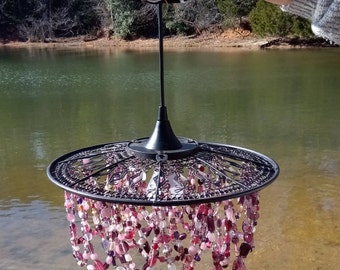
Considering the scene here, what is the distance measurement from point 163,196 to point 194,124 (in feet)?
21.2

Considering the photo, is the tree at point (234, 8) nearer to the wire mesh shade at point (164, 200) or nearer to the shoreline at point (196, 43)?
the shoreline at point (196, 43)

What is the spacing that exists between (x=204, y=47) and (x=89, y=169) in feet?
58.2

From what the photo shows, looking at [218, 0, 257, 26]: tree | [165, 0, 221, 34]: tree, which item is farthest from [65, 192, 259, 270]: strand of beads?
[165, 0, 221, 34]: tree

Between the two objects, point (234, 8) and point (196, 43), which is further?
point (234, 8)

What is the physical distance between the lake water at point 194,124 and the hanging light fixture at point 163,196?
94.1 inches

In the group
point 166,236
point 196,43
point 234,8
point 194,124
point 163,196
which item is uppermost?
point 234,8

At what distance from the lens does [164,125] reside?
138 centimetres

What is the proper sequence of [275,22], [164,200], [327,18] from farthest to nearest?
[275,22], [164,200], [327,18]

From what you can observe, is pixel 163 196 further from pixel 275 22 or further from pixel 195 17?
pixel 195 17

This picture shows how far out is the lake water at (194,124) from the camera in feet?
13.3

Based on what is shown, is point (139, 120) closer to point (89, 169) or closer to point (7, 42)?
point (89, 169)

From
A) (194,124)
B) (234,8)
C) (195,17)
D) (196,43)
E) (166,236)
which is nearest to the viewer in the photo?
(166,236)

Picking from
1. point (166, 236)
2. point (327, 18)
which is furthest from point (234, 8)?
point (327, 18)

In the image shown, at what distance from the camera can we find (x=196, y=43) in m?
19.4
